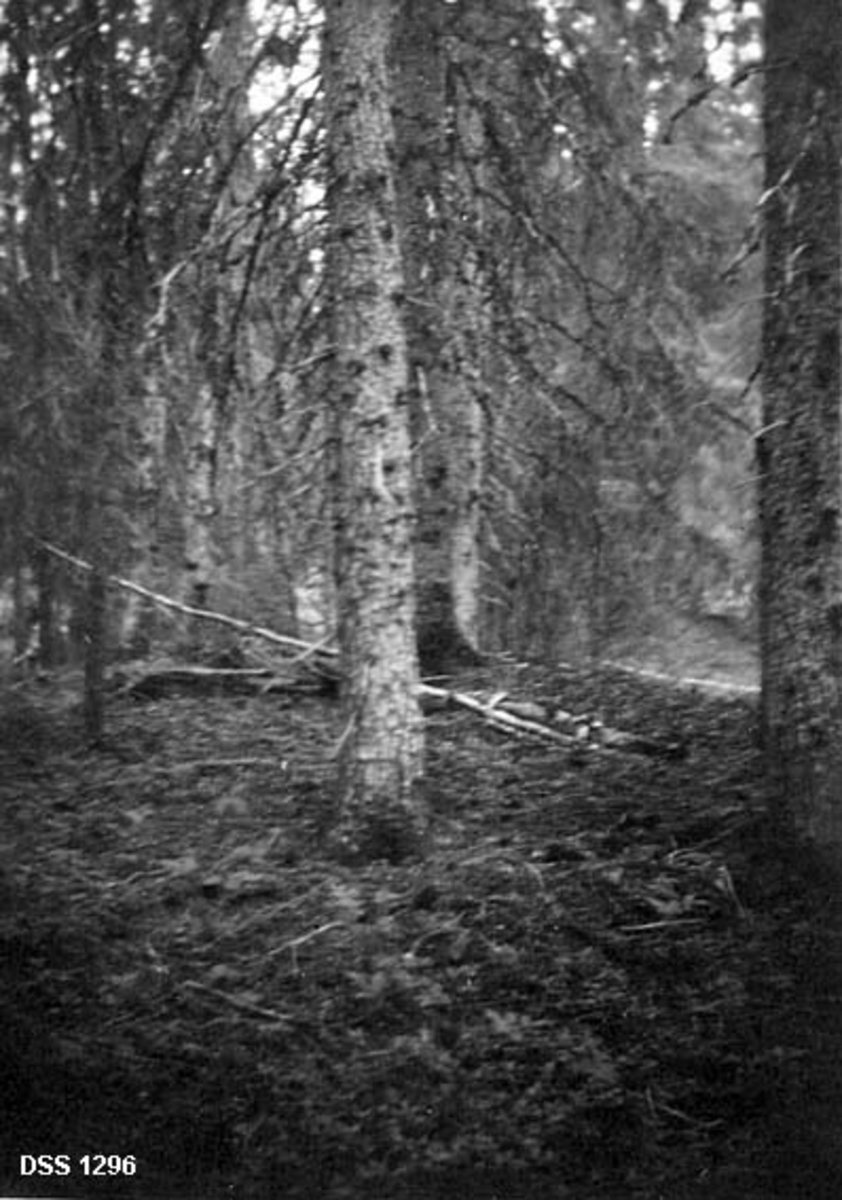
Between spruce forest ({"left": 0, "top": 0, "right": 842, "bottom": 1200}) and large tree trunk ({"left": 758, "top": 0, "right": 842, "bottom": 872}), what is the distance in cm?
2

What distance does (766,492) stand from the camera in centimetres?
507

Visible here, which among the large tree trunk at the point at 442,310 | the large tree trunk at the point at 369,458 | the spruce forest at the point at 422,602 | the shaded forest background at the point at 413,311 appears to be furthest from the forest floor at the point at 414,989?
the large tree trunk at the point at 442,310

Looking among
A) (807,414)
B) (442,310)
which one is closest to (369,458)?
(807,414)

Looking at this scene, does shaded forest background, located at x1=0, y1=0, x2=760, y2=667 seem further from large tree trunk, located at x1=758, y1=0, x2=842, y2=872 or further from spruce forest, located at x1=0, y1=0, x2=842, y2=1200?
large tree trunk, located at x1=758, y1=0, x2=842, y2=872

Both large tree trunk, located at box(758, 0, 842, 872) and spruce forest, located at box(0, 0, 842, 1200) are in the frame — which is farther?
large tree trunk, located at box(758, 0, 842, 872)

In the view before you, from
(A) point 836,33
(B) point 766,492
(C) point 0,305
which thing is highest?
(A) point 836,33

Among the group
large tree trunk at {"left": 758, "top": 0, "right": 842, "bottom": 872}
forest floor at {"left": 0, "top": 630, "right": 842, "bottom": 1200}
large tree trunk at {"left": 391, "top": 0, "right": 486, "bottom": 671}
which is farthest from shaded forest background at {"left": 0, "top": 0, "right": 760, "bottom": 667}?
forest floor at {"left": 0, "top": 630, "right": 842, "bottom": 1200}

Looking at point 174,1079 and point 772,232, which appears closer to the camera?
point 174,1079

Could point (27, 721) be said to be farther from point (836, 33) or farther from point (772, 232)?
point (836, 33)

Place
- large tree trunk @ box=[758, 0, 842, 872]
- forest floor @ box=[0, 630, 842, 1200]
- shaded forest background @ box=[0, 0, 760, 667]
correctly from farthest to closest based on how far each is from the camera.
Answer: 1. shaded forest background @ box=[0, 0, 760, 667]
2. large tree trunk @ box=[758, 0, 842, 872]
3. forest floor @ box=[0, 630, 842, 1200]

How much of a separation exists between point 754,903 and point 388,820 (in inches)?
54.1

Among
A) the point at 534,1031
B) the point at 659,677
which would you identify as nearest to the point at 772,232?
the point at 659,677

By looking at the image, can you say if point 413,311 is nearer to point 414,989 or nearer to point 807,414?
point 807,414

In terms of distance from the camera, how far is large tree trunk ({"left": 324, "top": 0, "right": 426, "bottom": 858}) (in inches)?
208
